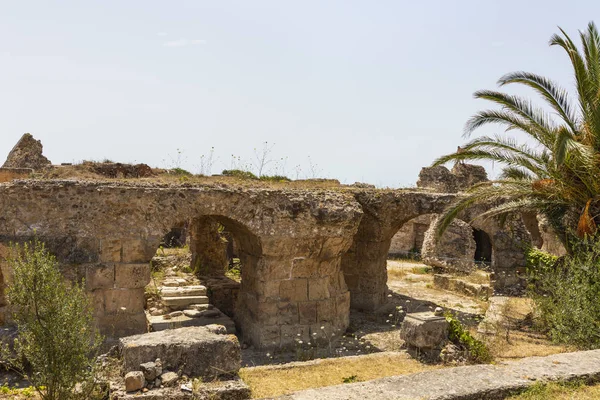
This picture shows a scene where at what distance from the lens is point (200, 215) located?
367 inches

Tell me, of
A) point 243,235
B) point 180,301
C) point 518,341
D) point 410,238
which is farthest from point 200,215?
point 410,238

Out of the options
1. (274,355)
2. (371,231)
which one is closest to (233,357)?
(274,355)

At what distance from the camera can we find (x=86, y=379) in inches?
203

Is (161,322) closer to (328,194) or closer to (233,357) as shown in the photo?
(328,194)

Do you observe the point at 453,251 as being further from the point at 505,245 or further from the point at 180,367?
the point at 180,367

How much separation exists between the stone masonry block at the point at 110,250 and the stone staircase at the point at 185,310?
6.88 feet

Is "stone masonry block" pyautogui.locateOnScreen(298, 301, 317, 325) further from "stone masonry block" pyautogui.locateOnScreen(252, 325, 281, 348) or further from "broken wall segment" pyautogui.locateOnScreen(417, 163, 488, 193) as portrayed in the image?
"broken wall segment" pyautogui.locateOnScreen(417, 163, 488, 193)

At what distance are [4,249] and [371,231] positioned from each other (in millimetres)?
7807

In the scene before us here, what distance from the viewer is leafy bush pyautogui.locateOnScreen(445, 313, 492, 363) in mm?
7445

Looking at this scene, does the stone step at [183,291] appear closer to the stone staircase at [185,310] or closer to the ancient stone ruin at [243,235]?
the stone staircase at [185,310]

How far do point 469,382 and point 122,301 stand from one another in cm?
616

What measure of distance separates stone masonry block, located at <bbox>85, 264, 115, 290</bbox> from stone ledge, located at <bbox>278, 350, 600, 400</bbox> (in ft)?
17.5

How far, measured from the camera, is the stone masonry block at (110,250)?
8.80 metres

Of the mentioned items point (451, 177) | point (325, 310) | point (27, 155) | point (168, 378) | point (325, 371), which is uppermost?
point (451, 177)
